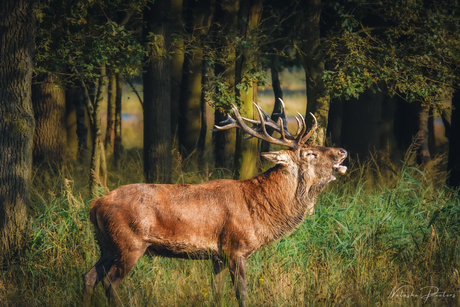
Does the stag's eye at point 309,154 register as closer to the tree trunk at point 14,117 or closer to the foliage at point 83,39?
the tree trunk at point 14,117

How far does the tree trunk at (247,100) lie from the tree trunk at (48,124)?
4313 mm

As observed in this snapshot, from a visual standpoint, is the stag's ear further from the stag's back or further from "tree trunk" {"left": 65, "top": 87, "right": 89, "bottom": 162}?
"tree trunk" {"left": 65, "top": 87, "right": 89, "bottom": 162}

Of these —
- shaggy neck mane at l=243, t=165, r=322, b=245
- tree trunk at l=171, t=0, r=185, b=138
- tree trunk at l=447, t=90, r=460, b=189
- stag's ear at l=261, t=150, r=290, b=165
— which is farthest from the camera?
tree trunk at l=171, t=0, r=185, b=138

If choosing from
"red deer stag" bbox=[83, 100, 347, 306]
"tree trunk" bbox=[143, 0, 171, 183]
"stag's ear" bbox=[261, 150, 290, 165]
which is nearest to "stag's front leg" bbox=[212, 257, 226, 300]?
"red deer stag" bbox=[83, 100, 347, 306]

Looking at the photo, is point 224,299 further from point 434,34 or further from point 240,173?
point 434,34

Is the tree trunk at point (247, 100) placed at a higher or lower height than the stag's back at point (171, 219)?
higher

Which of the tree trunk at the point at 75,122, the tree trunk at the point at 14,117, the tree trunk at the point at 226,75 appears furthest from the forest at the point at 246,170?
the tree trunk at the point at 75,122

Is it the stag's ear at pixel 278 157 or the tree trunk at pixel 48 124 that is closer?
the stag's ear at pixel 278 157

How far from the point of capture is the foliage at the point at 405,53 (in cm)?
805

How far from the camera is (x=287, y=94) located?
2445 inches

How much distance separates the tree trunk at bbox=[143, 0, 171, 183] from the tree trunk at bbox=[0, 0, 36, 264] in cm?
410

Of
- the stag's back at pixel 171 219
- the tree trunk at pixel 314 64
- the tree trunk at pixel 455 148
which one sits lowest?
the stag's back at pixel 171 219

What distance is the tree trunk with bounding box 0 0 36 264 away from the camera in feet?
21.9

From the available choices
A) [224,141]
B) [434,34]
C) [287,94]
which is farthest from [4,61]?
[287,94]
